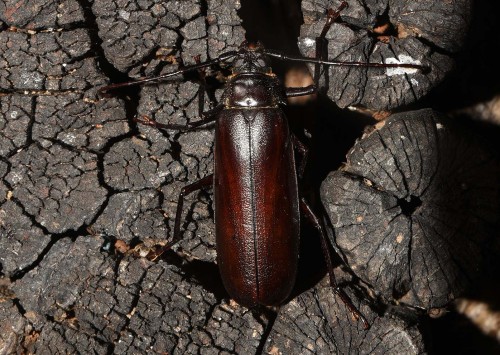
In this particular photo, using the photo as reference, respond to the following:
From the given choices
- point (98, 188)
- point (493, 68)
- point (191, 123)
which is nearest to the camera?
point (98, 188)

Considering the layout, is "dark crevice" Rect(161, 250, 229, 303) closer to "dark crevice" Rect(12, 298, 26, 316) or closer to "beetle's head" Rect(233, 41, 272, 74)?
"dark crevice" Rect(12, 298, 26, 316)

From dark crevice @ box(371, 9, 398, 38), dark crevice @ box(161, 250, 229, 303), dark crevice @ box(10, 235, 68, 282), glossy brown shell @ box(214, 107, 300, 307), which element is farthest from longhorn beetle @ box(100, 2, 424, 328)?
dark crevice @ box(10, 235, 68, 282)

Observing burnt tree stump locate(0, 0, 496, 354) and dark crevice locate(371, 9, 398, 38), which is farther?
dark crevice locate(371, 9, 398, 38)

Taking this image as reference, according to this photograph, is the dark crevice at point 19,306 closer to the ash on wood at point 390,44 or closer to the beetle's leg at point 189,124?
the beetle's leg at point 189,124

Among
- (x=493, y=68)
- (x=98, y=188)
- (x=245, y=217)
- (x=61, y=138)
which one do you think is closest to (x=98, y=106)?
(x=61, y=138)

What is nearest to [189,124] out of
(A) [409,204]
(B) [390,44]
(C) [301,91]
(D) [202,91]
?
(D) [202,91]

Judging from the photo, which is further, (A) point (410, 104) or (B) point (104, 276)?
(A) point (410, 104)

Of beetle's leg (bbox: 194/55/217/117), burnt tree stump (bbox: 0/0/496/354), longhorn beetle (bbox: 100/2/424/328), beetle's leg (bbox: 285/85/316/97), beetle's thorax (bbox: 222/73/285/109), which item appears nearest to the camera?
burnt tree stump (bbox: 0/0/496/354)

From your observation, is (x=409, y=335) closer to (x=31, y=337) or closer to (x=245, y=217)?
(x=245, y=217)
